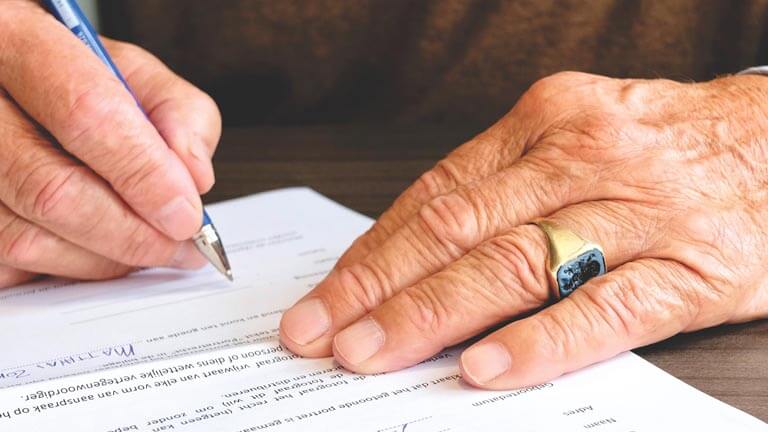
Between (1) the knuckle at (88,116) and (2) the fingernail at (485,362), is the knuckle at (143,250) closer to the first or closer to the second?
(1) the knuckle at (88,116)

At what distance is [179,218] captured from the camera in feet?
2.44

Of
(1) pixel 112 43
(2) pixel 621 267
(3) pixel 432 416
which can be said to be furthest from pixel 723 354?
(1) pixel 112 43

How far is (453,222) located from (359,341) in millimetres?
127

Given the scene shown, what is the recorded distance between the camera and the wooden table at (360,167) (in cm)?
60

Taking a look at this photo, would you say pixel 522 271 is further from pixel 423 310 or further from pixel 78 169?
pixel 78 169

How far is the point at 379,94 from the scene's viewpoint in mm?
1309

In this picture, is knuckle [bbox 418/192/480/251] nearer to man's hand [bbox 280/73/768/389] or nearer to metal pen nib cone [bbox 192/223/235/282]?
man's hand [bbox 280/73/768/389]

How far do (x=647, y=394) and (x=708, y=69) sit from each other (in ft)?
2.57

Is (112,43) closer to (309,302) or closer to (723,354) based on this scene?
(309,302)

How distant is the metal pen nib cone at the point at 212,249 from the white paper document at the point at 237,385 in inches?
0.8

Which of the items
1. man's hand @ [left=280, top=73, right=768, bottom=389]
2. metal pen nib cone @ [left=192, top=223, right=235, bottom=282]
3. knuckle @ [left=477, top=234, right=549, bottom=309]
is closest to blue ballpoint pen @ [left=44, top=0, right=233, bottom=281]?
metal pen nib cone @ [left=192, top=223, right=235, bottom=282]

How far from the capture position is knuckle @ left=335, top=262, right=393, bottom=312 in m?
0.62

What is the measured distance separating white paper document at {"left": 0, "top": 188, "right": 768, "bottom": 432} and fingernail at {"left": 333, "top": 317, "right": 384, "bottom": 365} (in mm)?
13

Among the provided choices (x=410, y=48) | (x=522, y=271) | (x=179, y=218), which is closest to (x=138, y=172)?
(x=179, y=218)
